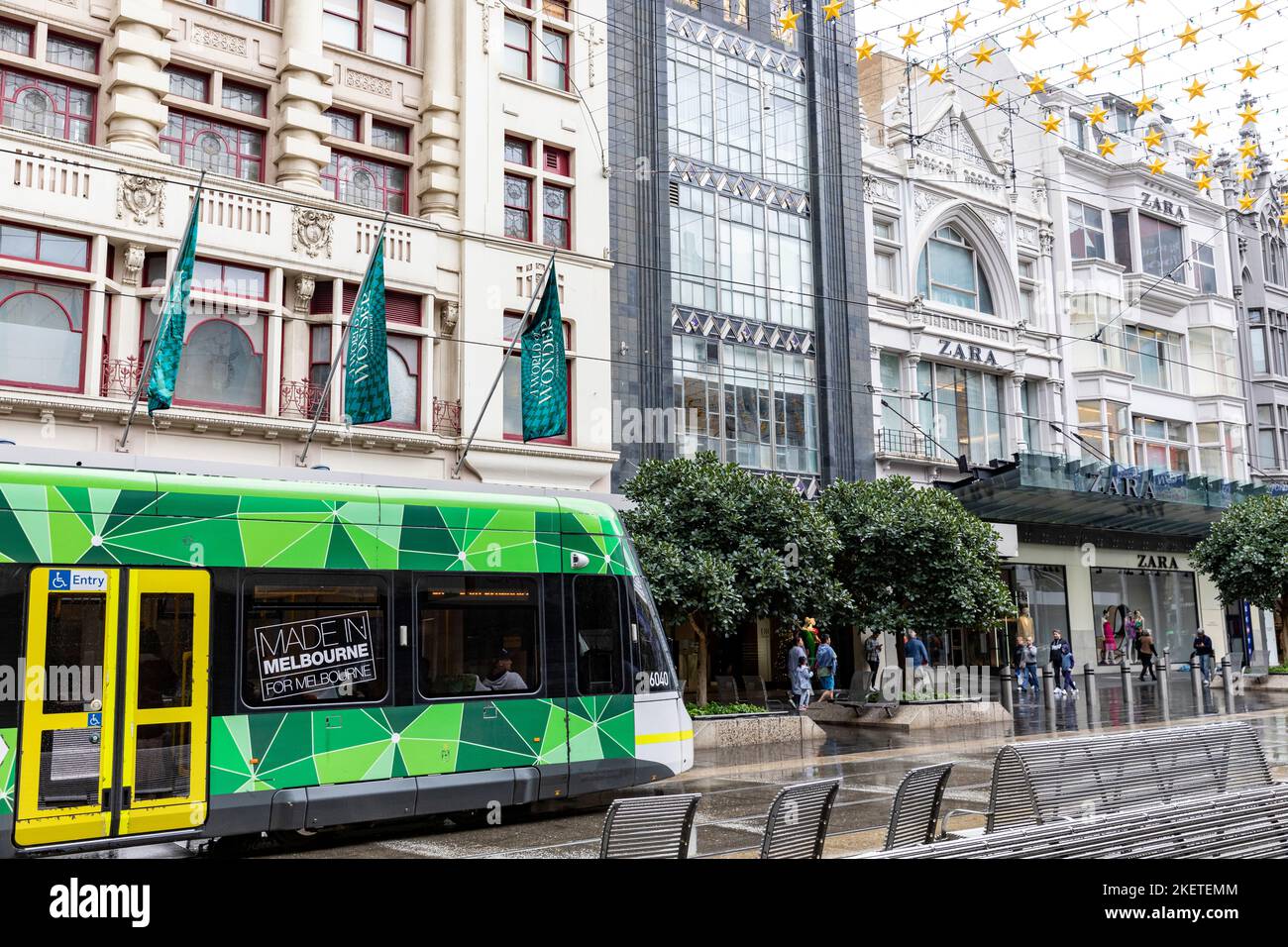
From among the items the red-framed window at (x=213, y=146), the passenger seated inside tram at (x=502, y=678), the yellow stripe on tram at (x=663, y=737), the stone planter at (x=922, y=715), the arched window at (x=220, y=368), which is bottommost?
the stone planter at (x=922, y=715)

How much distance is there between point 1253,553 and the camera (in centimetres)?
3441

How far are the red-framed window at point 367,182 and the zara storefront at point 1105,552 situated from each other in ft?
61.0

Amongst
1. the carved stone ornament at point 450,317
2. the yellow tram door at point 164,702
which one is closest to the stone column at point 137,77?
the carved stone ornament at point 450,317

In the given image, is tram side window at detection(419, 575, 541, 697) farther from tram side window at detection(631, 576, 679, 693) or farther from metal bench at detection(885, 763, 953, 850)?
metal bench at detection(885, 763, 953, 850)

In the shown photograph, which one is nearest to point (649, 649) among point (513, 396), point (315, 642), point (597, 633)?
point (597, 633)

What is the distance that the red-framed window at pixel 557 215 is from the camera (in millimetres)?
27469

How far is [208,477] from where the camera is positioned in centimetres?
1117

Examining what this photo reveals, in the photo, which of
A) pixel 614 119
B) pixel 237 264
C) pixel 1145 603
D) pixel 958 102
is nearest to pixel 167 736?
pixel 237 264

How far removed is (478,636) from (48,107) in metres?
15.1

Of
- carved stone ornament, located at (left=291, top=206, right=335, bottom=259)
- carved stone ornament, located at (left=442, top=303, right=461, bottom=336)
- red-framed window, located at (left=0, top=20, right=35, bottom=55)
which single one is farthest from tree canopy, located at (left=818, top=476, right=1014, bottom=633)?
red-framed window, located at (left=0, top=20, right=35, bottom=55)

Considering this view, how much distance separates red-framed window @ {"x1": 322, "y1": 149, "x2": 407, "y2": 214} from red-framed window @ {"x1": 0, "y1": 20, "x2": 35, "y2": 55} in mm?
5662

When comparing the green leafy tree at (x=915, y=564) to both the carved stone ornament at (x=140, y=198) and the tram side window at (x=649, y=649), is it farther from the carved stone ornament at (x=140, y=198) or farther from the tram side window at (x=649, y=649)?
the carved stone ornament at (x=140, y=198)
